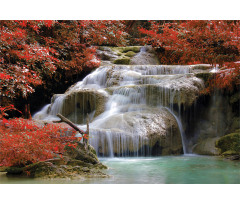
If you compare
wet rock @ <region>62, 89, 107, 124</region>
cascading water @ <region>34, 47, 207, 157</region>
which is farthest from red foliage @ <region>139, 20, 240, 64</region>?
wet rock @ <region>62, 89, 107, 124</region>

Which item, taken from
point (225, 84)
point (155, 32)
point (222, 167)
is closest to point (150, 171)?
point (222, 167)

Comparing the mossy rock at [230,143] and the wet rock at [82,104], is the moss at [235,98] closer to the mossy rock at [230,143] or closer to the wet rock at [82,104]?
the mossy rock at [230,143]

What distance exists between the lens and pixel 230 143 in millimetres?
5160

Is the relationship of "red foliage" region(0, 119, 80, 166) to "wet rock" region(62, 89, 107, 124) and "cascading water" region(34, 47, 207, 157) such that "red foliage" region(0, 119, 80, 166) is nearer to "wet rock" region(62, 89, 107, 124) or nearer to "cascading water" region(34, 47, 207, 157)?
"cascading water" region(34, 47, 207, 157)

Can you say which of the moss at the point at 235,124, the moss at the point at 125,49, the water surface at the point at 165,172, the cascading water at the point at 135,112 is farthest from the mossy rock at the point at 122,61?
the water surface at the point at 165,172

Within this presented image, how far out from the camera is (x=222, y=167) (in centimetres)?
419

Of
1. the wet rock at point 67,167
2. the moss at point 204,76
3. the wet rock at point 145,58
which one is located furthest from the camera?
the wet rock at point 145,58

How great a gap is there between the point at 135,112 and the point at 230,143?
1930 millimetres

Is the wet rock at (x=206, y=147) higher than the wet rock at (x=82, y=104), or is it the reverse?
the wet rock at (x=82, y=104)

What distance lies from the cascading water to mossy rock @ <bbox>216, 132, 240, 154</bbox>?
828mm

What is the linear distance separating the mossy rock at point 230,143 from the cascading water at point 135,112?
0.83m

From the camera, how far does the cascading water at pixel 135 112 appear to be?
16.3ft

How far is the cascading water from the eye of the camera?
4980mm

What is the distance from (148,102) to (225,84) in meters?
1.79
